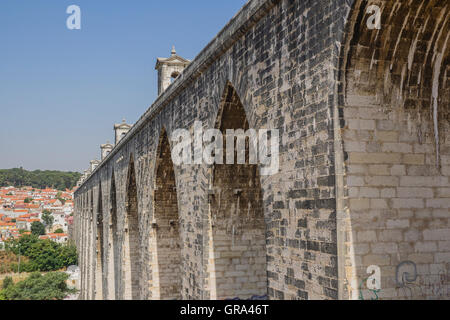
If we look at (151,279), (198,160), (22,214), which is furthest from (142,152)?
(22,214)

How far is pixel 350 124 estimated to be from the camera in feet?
18.1

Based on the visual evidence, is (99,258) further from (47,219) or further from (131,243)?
(47,219)

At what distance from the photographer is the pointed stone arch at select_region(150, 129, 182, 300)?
541 inches

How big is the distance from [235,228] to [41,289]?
120 ft

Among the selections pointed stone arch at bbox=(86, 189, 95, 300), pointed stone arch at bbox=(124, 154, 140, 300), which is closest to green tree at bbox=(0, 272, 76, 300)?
pointed stone arch at bbox=(86, 189, 95, 300)

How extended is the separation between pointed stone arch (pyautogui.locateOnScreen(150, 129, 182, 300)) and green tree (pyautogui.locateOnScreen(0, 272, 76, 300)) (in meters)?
29.8

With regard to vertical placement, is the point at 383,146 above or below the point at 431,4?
below

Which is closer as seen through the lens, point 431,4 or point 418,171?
point 431,4

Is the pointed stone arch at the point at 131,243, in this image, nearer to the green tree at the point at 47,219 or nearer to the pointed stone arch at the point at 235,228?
the pointed stone arch at the point at 235,228

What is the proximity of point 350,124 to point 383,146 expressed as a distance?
0.47 meters

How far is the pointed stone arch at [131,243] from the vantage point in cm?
1780

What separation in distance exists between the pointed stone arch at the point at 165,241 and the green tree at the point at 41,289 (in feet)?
97.8

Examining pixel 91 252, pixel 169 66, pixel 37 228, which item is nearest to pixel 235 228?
pixel 169 66

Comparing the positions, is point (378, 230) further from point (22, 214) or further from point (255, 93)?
point (22, 214)
